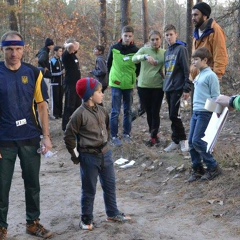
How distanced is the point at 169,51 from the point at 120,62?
47.5 inches

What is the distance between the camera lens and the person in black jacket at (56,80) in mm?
12122

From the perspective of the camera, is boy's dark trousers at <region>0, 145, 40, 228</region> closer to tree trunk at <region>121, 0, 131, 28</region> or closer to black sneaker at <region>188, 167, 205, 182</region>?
black sneaker at <region>188, 167, 205, 182</region>

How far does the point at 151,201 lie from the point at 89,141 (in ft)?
5.39

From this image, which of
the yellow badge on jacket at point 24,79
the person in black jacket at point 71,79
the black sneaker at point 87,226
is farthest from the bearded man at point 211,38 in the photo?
the person in black jacket at point 71,79

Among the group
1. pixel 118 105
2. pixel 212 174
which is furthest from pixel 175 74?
pixel 212 174

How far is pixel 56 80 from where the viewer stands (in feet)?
40.0

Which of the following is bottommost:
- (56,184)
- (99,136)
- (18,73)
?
(56,184)

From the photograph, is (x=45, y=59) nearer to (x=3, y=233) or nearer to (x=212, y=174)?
(x=212, y=174)

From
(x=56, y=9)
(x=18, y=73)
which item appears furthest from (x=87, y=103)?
(x=56, y=9)

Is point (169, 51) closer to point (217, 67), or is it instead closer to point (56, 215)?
point (217, 67)

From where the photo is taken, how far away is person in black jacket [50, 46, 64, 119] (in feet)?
39.8

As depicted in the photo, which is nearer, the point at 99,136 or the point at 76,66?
the point at 99,136

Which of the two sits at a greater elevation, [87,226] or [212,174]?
[212,174]

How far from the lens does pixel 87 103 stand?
4.57m
